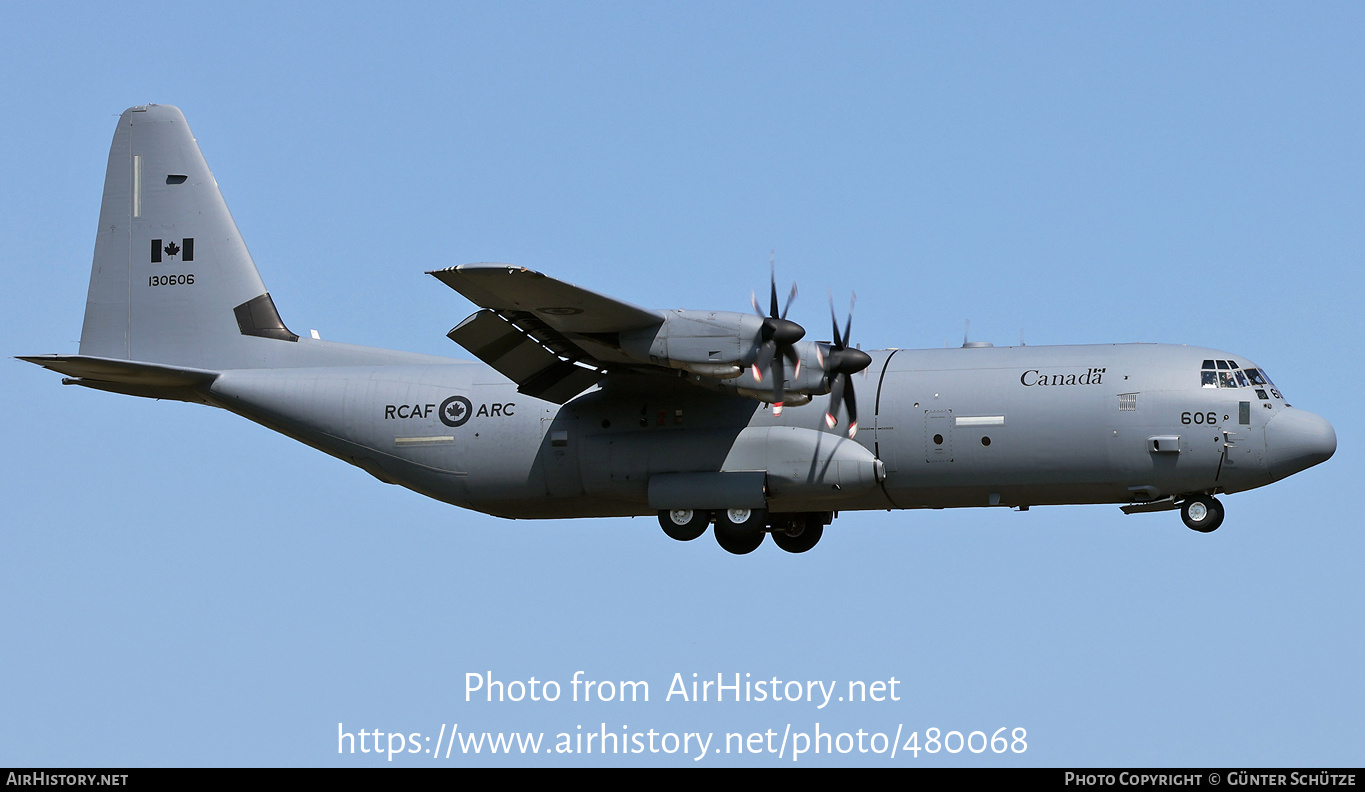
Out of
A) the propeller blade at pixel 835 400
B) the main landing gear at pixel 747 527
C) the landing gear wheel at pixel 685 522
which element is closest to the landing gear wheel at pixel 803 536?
the main landing gear at pixel 747 527

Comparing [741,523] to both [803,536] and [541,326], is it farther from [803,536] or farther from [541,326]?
[541,326]

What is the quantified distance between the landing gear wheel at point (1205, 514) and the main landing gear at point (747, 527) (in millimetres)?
5606

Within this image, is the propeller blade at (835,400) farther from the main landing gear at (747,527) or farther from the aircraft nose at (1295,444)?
the aircraft nose at (1295,444)

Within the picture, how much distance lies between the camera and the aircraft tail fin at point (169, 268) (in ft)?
91.5

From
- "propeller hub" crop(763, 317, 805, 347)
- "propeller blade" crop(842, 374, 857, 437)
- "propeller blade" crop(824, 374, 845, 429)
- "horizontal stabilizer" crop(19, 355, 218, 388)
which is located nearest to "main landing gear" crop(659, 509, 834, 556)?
"propeller blade" crop(824, 374, 845, 429)

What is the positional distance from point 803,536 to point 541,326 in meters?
5.95

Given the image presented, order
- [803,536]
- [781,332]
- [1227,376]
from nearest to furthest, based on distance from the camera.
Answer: [781,332], [1227,376], [803,536]

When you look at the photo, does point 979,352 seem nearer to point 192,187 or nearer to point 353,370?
point 353,370

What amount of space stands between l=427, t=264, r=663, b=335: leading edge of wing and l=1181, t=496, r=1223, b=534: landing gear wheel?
814cm

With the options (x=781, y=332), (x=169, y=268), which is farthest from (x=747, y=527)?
(x=169, y=268)

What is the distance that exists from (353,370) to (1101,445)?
1156cm

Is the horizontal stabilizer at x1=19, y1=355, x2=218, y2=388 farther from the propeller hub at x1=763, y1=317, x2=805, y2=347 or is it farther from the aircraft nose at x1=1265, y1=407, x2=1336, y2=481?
the aircraft nose at x1=1265, y1=407, x2=1336, y2=481

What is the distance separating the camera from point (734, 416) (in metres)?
24.7
